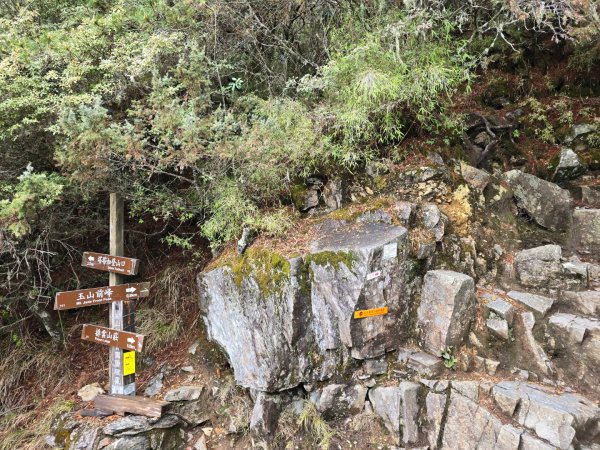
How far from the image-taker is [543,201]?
592cm

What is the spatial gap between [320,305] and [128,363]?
298cm

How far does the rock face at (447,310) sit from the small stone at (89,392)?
194 inches

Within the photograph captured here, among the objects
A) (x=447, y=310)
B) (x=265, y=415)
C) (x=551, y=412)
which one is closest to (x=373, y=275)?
(x=447, y=310)

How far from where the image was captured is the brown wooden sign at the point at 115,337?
17.0ft

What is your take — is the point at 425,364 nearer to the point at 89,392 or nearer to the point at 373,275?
the point at 373,275

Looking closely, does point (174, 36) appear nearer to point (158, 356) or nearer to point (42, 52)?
point (42, 52)

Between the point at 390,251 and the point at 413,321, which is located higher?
the point at 390,251

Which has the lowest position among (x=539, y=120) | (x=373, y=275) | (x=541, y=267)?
(x=541, y=267)

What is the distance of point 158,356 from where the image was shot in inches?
239

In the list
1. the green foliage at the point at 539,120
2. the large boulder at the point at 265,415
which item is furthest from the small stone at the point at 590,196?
the large boulder at the point at 265,415

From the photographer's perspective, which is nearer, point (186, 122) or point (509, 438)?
point (509, 438)

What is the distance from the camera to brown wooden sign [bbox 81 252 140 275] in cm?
533

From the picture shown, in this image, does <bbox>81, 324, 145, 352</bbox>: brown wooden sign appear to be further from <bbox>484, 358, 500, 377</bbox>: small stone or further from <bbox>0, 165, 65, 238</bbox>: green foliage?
<bbox>484, 358, 500, 377</bbox>: small stone

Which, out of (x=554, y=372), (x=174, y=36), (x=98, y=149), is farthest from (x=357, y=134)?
(x=554, y=372)
